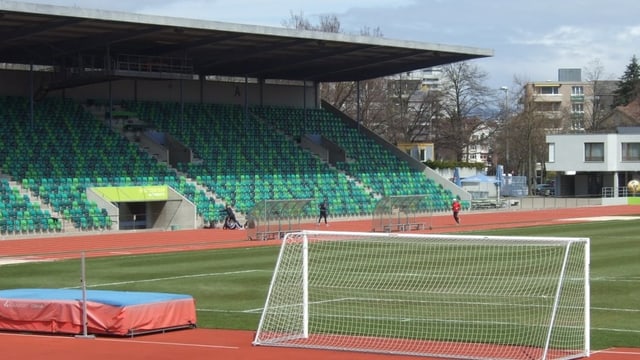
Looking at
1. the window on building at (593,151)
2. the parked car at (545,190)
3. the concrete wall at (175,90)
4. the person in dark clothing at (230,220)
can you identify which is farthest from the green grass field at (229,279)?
the parked car at (545,190)

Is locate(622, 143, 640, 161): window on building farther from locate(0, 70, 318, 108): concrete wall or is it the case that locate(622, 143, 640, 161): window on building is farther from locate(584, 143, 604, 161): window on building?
locate(0, 70, 318, 108): concrete wall

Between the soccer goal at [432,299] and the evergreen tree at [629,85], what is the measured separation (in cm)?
11410

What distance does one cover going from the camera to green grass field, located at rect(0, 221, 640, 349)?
58.0 ft

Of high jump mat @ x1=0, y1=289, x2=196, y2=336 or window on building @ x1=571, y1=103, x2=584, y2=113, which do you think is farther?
window on building @ x1=571, y1=103, x2=584, y2=113

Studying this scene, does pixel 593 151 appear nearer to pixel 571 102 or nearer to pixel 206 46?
pixel 206 46

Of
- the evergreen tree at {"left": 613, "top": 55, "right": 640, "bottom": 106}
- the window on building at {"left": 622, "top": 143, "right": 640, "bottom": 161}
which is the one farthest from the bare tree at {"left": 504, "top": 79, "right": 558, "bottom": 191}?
the evergreen tree at {"left": 613, "top": 55, "right": 640, "bottom": 106}

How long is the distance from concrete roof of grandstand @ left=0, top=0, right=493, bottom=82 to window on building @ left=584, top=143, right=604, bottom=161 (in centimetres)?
2646

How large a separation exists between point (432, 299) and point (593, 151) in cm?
6772

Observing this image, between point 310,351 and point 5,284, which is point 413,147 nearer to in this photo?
point 5,284

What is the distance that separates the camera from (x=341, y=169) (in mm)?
63500

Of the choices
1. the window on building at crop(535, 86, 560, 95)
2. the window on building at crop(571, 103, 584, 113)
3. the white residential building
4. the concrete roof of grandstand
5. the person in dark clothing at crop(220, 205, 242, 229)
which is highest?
the window on building at crop(535, 86, 560, 95)

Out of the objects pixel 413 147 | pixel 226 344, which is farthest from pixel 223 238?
pixel 413 147

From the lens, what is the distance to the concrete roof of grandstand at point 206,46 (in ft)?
147

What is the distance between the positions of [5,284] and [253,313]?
8872mm
